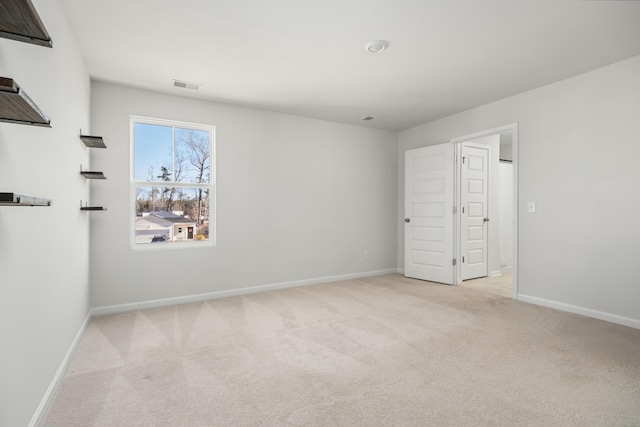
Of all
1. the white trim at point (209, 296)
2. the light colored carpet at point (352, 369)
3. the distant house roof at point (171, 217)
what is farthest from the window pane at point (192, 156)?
the light colored carpet at point (352, 369)

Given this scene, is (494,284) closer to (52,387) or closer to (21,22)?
(52,387)

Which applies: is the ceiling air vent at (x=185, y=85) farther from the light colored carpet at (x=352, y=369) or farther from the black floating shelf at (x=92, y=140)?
the light colored carpet at (x=352, y=369)

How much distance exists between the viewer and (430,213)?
514 centimetres

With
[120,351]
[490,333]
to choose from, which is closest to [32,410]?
[120,351]

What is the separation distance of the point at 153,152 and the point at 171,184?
16.9 inches

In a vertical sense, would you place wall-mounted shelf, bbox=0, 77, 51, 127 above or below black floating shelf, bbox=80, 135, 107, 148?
below

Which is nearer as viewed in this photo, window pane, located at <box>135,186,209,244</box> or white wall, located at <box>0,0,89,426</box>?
white wall, located at <box>0,0,89,426</box>

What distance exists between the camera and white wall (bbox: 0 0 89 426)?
140cm

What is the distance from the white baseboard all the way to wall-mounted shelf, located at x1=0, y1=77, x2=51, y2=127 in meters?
4.59

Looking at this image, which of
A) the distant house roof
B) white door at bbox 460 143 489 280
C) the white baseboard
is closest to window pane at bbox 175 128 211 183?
the distant house roof

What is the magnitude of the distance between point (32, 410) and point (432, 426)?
2026 mm

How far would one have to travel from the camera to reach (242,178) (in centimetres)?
441

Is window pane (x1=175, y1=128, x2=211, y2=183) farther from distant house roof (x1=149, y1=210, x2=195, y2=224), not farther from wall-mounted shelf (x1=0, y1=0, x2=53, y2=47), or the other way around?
wall-mounted shelf (x1=0, y1=0, x2=53, y2=47)

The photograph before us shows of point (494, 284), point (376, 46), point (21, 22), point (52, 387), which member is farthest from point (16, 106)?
point (494, 284)
